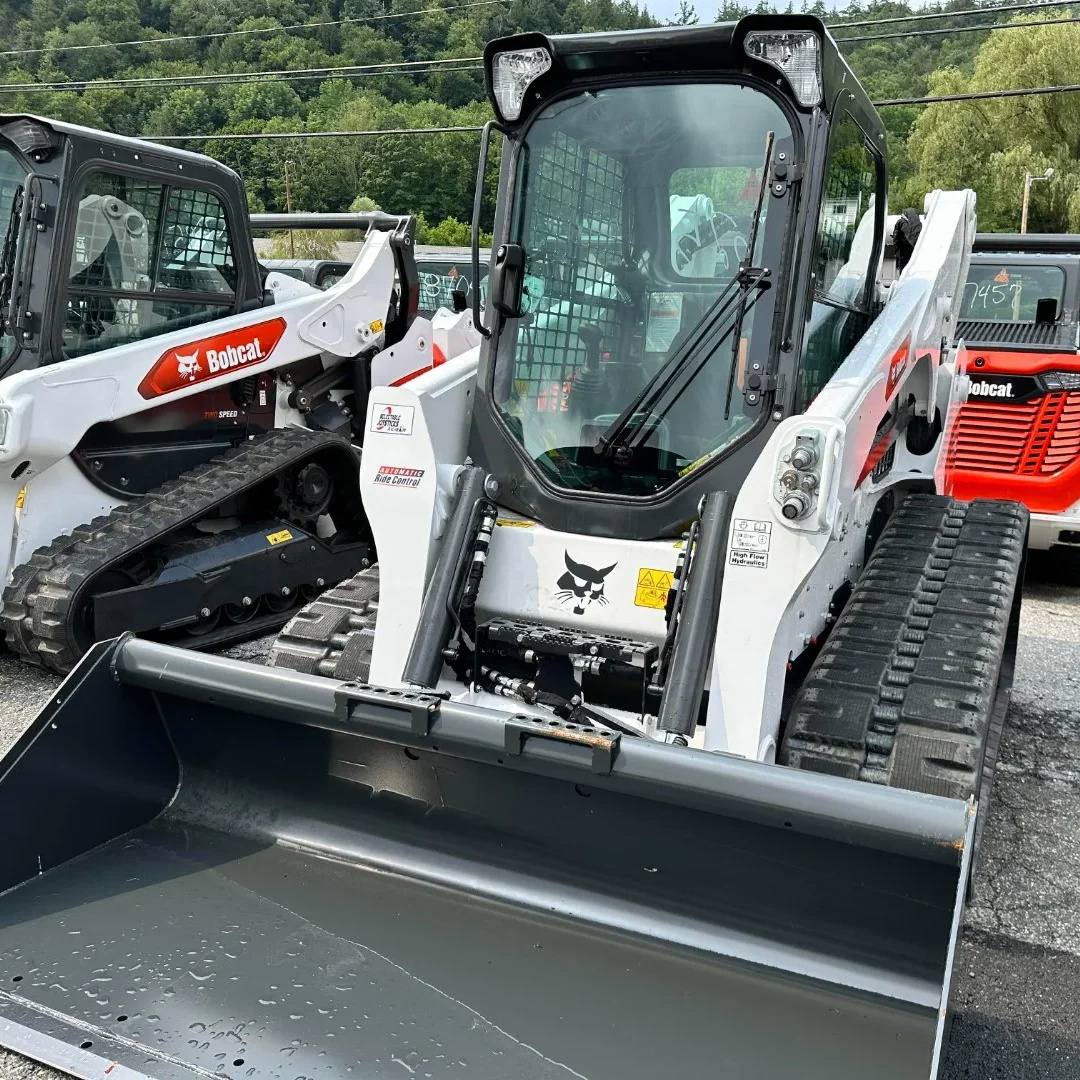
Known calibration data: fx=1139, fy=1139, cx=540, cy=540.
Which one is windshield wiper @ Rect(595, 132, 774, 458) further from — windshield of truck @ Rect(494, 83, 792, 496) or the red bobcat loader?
the red bobcat loader

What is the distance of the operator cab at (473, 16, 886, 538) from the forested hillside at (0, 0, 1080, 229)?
30705 mm

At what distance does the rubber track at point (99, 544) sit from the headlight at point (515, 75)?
300 centimetres

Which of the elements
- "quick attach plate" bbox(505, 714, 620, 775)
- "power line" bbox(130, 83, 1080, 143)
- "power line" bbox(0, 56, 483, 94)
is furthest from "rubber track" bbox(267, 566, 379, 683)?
"power line" bbox(0, 56, 483, 94)

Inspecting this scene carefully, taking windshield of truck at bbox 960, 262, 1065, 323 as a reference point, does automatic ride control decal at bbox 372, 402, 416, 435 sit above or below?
below

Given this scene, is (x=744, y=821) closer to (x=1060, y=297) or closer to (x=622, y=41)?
(x=622, y=41)

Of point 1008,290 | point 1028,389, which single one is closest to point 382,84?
point 1008,290

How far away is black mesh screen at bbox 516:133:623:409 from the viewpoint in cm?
392

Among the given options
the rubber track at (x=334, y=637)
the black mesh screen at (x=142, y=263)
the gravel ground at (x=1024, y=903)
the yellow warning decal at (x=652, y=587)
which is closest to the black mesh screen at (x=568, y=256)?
the yellow warning decal at (x=652, y=587)

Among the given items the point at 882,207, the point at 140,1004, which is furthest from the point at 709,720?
the point at 882,207

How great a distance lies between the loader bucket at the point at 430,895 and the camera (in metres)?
2.39

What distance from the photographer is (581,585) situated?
12.1 feet

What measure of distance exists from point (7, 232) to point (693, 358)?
401 cm

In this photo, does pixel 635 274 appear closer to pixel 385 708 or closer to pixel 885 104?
pixel 385 708

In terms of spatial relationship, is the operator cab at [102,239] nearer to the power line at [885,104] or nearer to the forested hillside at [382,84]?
the power line at [885,104]
